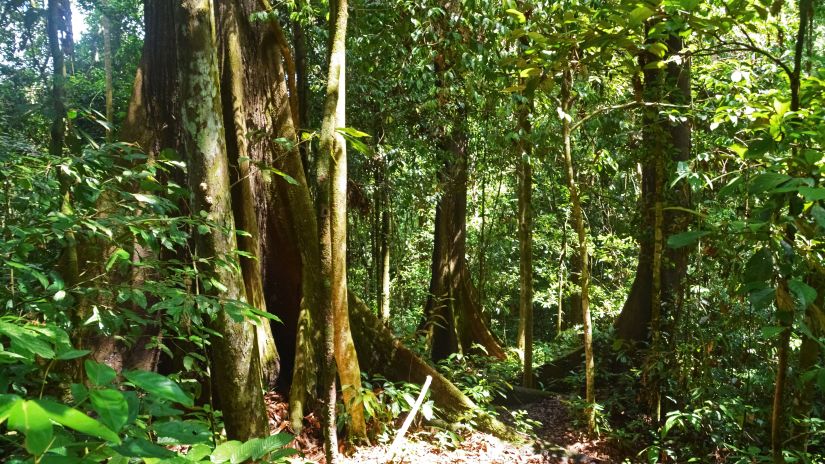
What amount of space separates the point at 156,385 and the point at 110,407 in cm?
10

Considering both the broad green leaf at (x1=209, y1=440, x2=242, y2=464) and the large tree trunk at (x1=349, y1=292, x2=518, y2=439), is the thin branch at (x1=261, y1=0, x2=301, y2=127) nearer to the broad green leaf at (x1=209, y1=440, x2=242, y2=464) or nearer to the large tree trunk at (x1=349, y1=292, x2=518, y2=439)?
the large tree trunk at (x1=349, y1=292, x2=518, y2=439)

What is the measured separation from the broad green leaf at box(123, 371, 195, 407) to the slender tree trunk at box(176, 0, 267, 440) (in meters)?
1.74

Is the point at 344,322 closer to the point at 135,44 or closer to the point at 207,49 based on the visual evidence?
the point at 207,49

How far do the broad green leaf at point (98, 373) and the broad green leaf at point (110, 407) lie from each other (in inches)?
3.0

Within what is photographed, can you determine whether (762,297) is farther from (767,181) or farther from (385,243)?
(385,243)

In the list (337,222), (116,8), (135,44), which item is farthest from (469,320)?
(116,8)

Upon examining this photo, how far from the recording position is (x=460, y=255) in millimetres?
10617

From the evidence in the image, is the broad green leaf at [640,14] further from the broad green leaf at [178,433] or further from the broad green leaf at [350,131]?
the broad green leaf at [178,433]

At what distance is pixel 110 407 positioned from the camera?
0.97 meters

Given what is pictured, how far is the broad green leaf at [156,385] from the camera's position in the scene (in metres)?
1.02

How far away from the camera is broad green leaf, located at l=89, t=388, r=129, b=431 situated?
0.94 m

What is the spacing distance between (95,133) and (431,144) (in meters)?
9.07

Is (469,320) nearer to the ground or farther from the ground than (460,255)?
nearer to the ground

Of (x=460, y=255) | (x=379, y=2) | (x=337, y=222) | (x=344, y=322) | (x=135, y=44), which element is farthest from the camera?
(x=135, y=44)
